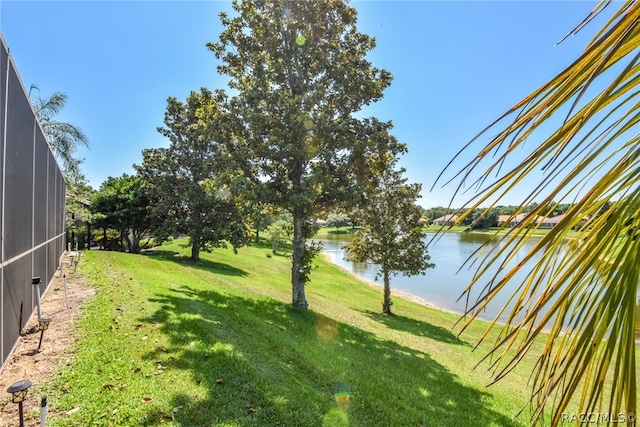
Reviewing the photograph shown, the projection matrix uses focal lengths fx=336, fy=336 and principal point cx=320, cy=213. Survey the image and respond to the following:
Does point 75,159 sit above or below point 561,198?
above

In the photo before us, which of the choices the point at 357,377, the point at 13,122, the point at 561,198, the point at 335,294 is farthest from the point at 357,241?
the point at 561,198

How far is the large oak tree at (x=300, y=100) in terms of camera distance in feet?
29.1

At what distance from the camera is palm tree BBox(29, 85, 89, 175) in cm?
1633

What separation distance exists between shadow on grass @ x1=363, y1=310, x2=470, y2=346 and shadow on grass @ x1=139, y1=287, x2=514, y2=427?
170 inches

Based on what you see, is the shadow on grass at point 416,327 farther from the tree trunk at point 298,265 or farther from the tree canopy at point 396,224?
the tree trunk at point 298,265

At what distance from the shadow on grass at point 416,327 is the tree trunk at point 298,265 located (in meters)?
4.12

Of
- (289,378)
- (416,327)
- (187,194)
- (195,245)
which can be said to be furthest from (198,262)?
(289,378)

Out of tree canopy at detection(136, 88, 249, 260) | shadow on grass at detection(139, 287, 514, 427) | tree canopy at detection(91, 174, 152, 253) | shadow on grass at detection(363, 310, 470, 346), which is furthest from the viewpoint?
tree canopy at detection(91, 174, 152, 253)

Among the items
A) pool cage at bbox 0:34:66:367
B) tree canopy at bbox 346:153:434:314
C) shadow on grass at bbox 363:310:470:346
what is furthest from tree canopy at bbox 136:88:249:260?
pool cage at bbox 0:34:66:367

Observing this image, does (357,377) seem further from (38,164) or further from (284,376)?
(38,164)

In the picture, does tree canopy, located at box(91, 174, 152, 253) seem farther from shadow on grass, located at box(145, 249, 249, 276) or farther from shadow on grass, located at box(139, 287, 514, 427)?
shadow on grass, located at box(139, 287, 514, 427)

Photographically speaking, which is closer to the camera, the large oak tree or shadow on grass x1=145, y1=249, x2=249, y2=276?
the large oak tree

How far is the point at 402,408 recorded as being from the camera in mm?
4598

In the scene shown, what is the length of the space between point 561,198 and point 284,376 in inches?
179
